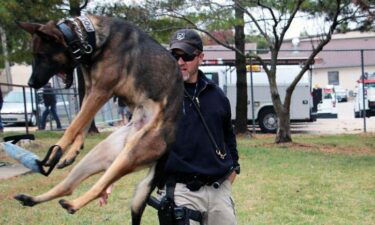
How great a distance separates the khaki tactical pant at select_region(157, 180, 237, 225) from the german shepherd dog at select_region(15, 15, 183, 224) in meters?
0.99

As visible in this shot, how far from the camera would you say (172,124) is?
2.97 metres

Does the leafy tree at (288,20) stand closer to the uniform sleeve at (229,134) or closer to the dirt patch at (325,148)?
the dirt patch at (325,148)

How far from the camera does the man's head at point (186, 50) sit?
3699mm

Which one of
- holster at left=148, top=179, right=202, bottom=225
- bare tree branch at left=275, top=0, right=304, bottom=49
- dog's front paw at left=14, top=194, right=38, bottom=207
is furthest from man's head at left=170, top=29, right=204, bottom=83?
bare tree branch at left=275, top=0, right=304, bottom=49

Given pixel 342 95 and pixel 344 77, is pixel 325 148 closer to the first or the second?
pixel 342 95

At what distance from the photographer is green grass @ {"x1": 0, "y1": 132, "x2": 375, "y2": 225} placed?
7117 mm

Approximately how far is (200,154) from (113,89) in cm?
129

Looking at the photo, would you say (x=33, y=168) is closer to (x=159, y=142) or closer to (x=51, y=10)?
(x=159, y=142)

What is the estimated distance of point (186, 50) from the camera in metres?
3.71

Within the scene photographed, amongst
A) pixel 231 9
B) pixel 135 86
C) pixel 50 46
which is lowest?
pixel 135 86

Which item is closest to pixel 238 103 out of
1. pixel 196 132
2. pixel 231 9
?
pixel 231 9

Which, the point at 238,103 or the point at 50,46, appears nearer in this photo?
the point at 50,46

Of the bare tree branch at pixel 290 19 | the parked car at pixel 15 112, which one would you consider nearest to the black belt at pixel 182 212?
the bare tree branch at pixel 290 19

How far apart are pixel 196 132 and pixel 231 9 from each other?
1097 cm
